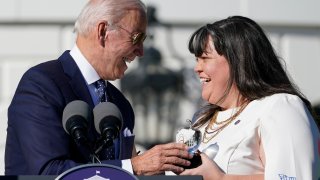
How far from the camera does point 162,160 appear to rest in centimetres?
392

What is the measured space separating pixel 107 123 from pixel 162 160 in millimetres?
368

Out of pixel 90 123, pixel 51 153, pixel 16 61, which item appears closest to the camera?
pixel 90 123

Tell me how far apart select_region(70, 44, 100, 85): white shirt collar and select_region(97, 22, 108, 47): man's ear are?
91 mm

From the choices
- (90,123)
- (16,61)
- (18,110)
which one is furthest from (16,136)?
(16,61)

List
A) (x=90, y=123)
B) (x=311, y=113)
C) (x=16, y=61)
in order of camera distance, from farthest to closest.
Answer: (x=16, y=61) → (x=311, y=113) → (x=90, y=123)

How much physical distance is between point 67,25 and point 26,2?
0.28 meters

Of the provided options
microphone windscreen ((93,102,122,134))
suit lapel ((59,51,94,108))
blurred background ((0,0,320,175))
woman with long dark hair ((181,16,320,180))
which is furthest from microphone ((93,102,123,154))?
blurred background ((0,0,320,175))

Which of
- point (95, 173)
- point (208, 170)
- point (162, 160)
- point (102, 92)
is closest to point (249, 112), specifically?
point (208, 170)

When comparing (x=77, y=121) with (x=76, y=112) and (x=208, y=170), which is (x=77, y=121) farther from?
(x=208, y=170)

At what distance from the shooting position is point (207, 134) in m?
4.36

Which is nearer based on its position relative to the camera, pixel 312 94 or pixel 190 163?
pixel 190 163

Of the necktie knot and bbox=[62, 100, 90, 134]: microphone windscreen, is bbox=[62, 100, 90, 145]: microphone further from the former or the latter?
the necktie knot

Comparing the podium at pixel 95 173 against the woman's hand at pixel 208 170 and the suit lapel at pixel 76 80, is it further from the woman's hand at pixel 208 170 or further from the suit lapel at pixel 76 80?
the suit lapel at pixel 76 80

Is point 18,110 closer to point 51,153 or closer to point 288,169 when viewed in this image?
point 51,153
